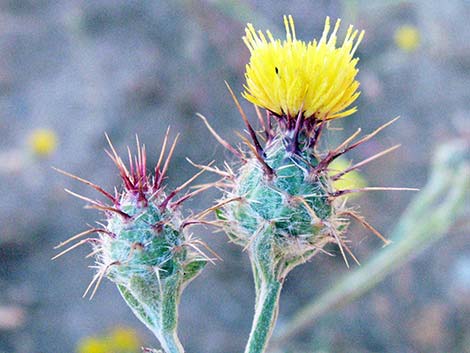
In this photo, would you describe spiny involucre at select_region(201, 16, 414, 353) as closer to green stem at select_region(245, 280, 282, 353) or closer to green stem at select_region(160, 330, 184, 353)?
green stem at select_region(245, 280, 282, 353)

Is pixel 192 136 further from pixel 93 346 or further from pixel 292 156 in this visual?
pixel 292 156

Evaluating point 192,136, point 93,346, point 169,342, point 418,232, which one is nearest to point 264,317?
point 169,342

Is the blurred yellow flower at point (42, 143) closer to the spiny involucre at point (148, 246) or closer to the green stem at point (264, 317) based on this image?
the spiny involucre at point (148, 246)

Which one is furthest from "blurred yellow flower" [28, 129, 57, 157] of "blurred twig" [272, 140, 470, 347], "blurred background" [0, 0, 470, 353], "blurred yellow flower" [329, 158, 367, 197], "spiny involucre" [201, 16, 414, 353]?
"spiny involucre" [201, 16, 414, 353]

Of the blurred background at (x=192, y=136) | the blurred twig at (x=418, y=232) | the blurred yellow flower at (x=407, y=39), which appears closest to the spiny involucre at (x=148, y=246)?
the blurred twig at (x=418, y=232)

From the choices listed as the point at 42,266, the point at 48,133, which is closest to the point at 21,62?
the point at 48,133

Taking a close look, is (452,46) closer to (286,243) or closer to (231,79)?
(231,79)
